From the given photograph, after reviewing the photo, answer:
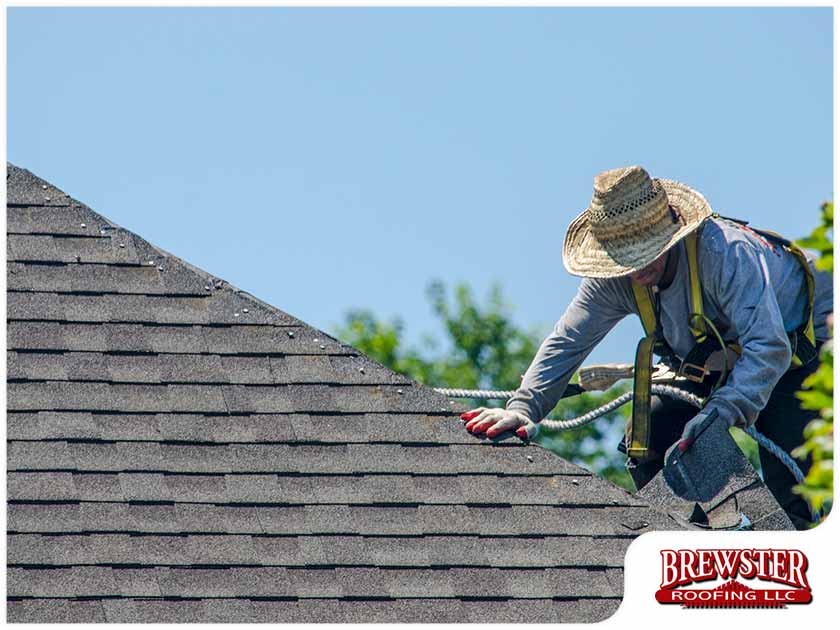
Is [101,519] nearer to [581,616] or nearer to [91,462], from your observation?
[91,462]

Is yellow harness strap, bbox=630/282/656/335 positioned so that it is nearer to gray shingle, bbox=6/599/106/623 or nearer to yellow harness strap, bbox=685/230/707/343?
yellow harness strap, bbox=685/230/707/343

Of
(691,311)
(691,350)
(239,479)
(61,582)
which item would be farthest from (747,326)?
(61,582)

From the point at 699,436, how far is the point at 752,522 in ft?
1.25

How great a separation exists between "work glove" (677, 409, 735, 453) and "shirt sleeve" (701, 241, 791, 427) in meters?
0.05

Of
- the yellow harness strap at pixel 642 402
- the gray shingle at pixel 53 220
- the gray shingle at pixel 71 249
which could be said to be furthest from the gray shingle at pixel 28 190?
the yellow harness strap at pixel 642 402

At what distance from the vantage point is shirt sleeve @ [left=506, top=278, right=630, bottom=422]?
24.7ft

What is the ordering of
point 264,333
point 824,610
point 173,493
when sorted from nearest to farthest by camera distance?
1. point 824,610
2. point 173,493
3. point 264,333

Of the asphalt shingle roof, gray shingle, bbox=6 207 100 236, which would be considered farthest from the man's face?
gray shingle, bbox=6 207 100 236

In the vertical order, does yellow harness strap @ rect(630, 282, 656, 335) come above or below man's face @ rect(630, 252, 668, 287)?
below

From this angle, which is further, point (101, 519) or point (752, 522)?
point (752, 522)

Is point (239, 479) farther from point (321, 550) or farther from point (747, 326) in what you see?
point (747, 326)

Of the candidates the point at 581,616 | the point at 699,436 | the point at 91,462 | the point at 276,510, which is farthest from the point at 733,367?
the point at 91,462

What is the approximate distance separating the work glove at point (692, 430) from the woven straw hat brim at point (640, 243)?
65 centimetres

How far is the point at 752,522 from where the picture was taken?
677 cm
